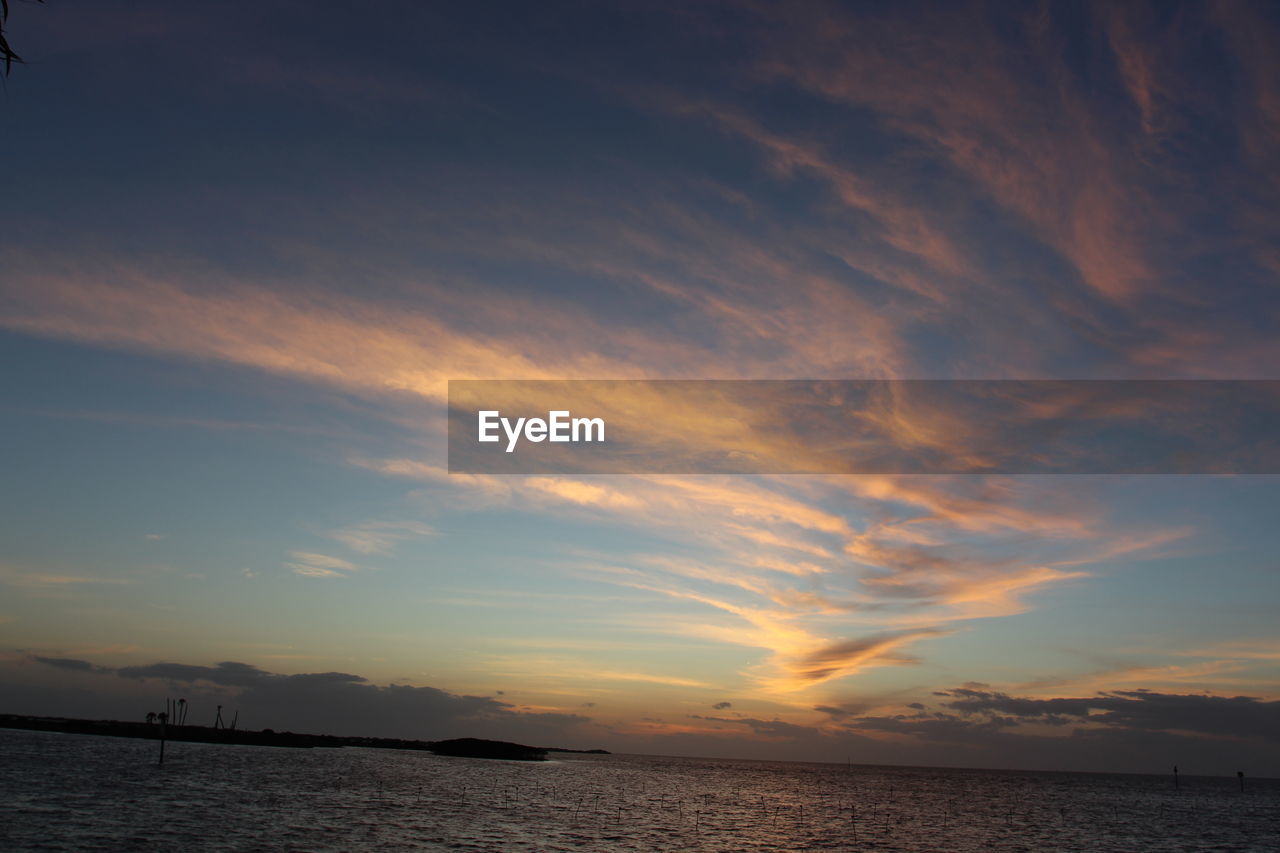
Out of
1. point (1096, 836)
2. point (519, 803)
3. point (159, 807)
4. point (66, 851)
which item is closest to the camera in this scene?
point (66, 851)

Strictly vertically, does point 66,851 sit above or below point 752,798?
above

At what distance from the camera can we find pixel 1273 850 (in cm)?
7712

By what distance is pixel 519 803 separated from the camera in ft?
299

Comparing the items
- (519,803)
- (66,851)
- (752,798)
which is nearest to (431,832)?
(66,851)

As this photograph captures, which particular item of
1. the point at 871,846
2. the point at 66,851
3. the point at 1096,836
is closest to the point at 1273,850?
the point at 1096,836

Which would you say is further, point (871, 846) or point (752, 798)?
point (752, 798)

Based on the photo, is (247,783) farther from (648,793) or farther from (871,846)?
(871,846)

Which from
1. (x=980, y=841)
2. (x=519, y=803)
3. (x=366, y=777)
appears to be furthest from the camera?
(x=366, y=777)

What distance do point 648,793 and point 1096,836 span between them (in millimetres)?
66946

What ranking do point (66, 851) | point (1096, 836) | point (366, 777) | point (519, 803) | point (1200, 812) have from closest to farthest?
1. point (66, 851)
2. point (1096, 836)
3. point (519, 803)
4. point (366, 777)
5. point (1200, 812)

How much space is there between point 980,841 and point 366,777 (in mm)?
92363

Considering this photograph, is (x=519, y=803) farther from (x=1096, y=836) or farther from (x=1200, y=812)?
(x=1200, y=812)

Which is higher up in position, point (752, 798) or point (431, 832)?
point (431, 832)

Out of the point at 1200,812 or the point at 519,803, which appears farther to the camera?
the point at 1200,812
